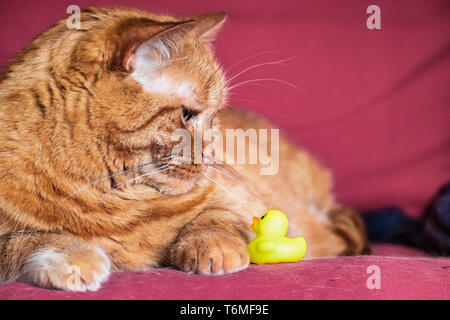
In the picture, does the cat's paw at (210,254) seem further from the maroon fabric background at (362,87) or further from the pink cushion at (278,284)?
the maroon fabric background at (362,87)

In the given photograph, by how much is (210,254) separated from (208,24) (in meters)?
0.55

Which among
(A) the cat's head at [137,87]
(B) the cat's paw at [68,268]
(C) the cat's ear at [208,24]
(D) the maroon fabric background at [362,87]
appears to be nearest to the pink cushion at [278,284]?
(B) the cat's paw at [68,268]

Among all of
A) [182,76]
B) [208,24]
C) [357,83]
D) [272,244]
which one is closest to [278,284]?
[272,244]

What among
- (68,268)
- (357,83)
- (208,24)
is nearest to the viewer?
(68,268)

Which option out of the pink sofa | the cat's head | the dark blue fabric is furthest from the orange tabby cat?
the pink sofa

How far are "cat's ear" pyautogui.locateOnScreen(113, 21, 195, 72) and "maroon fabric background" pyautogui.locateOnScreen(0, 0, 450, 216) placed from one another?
98cm

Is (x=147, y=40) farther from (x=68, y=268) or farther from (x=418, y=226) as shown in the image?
(x=418, y=226)

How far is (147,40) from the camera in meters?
1.07

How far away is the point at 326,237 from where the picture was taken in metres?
1.71

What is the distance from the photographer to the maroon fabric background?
2129 mm

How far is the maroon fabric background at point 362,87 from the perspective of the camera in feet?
6.98

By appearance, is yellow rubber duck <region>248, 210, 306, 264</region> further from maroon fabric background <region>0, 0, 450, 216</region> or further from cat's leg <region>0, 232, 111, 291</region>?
maroon fabric background <region>0, 0, 450, 216</region>
